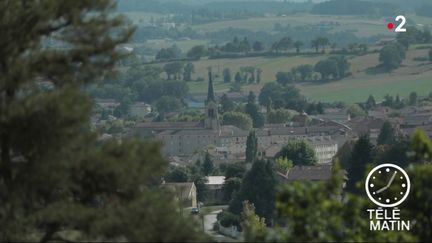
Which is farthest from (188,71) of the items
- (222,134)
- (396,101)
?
(222,134)

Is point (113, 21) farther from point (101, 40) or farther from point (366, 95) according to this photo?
point (366, 95)

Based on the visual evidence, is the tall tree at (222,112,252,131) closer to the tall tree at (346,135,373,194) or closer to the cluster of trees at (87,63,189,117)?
the cluster of trees at (87,63,189,117)

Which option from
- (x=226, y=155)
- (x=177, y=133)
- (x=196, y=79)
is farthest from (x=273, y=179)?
(x=196, y=79)

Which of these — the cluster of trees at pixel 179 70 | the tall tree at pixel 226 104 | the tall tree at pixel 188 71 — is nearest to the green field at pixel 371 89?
the tall tree at pixel 226 104

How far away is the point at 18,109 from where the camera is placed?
11.9m

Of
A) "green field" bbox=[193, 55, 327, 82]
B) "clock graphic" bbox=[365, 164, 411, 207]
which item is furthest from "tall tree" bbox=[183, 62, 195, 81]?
"clock graphic" bbox=[365, 164, 411, 207]

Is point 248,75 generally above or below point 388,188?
below

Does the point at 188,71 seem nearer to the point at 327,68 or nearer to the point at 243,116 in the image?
the point at 327,68

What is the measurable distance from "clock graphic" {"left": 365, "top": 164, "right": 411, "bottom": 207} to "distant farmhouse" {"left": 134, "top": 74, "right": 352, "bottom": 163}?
80.6m

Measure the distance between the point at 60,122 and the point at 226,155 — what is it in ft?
254

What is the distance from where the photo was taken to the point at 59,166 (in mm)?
11914

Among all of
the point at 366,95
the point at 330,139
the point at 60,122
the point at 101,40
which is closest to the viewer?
the point at 60,122

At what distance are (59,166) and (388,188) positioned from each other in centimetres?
246

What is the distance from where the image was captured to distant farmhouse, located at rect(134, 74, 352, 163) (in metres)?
98.1
